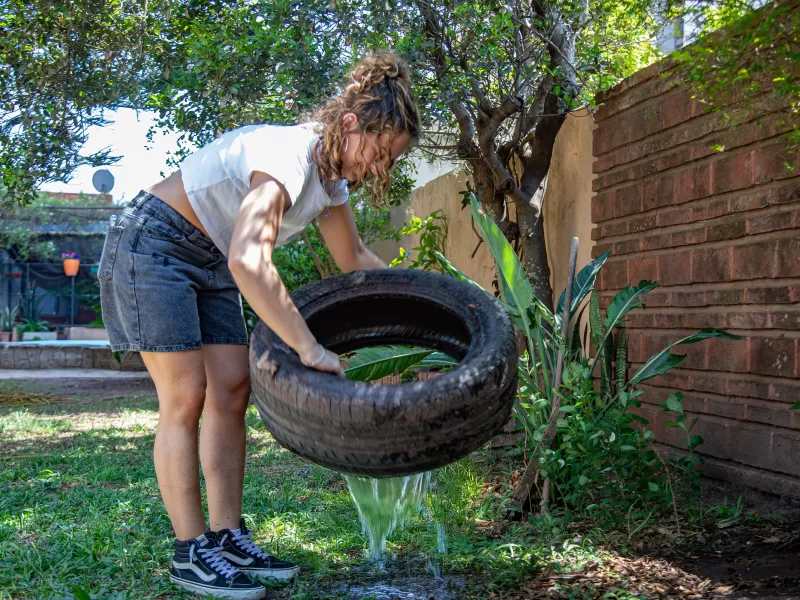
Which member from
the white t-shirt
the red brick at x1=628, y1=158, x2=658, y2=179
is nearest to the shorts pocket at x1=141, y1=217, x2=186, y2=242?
the white t-shirt

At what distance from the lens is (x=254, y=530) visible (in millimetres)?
3346

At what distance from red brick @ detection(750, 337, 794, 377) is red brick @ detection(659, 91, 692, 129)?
115cm

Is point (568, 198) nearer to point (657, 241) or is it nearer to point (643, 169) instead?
point (643, 169)

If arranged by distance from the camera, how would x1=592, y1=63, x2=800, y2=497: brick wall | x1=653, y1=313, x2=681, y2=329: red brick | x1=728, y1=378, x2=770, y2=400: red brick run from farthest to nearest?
x1=653, y1=313, x2=681, y2=329: red brick
x1=728, y1=378, x2=770, y2=400: red brick
x1=592, y1=63, x2=800, y2=497: brick wall

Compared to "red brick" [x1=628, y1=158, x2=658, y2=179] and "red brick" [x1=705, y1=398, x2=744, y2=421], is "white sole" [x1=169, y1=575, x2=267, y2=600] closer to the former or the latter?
"red brick" [x1=705, y1=398, x2=744, y2=421]

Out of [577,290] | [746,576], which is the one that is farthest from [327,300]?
[746,576]

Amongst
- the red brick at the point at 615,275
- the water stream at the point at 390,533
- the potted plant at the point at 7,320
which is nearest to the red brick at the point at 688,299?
the red brick at the point at 615,275

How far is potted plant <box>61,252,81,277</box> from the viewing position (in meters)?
19.3

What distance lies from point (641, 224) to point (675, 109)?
615mm

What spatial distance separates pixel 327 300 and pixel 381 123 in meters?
0.63

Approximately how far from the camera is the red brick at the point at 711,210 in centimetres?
359

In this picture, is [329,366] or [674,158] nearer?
[329,366]

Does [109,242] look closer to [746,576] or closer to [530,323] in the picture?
[530,323]

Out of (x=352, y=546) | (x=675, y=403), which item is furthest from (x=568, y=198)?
(x=352, y=546)
